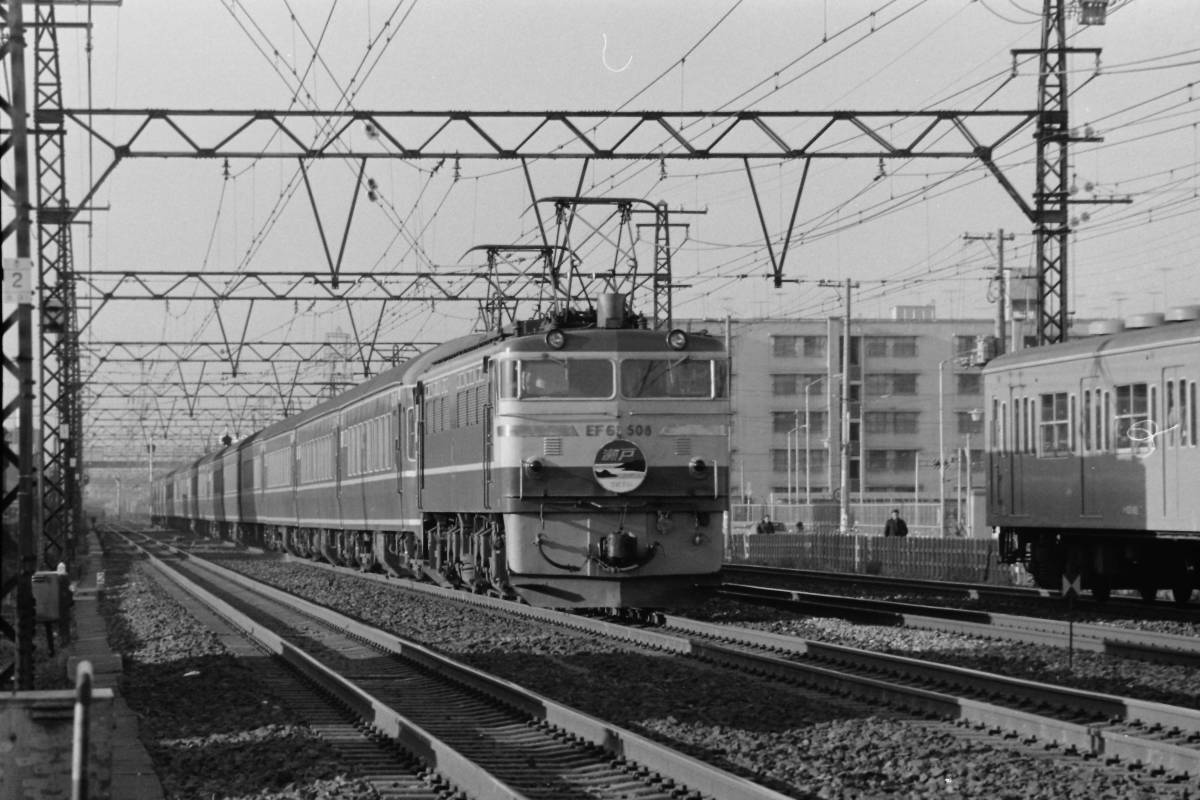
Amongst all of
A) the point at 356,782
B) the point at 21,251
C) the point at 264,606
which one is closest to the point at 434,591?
the point at 264,606

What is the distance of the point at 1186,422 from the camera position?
20125mm

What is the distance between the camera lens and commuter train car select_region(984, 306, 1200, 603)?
2031 cm

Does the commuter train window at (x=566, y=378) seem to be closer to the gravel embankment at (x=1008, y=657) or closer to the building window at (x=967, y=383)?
the gravel embankment at (x=1008, y=657)

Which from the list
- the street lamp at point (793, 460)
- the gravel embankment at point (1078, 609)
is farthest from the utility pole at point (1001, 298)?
the street lamp at point (793, 460)

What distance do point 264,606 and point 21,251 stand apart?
14033 millimetres

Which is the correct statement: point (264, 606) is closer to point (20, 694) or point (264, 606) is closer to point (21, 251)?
point (21, 251)

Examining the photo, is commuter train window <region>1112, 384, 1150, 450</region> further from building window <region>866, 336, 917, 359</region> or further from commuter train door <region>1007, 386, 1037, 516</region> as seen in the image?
building window <region>866, 336, 917, 359</region>

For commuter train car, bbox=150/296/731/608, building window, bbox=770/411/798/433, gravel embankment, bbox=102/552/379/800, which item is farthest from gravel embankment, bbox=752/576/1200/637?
building window, bbox=770/411/798/433

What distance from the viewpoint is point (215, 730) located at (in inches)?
495

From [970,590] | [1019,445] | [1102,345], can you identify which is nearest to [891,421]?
[970,590]

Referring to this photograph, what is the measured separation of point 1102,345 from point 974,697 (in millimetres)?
9713

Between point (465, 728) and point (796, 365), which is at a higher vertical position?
point (796, 365)

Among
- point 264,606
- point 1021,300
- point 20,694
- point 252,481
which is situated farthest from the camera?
point 1021,300

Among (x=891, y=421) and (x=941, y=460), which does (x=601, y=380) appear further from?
(x=891, y=421)
